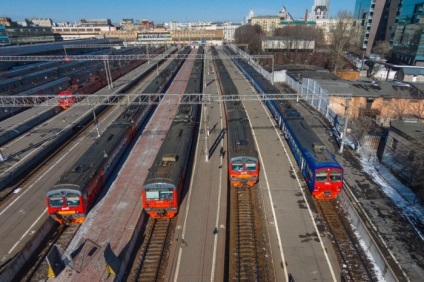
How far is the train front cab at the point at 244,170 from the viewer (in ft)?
71.2

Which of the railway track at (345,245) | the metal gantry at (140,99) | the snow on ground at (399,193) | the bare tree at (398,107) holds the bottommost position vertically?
the railway track at (345,245)

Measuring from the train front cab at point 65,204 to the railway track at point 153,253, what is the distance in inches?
189

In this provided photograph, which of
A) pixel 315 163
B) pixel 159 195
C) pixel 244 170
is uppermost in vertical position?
pixel 315 163

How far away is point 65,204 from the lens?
18.2m

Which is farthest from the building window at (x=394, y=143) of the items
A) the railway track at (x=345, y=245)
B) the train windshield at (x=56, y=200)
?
the train windshield at (x=56, y=200)

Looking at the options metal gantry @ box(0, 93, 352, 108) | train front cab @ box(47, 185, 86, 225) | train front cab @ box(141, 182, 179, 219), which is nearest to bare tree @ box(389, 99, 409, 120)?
metal gantry @ box(0, 93, 352, 108)

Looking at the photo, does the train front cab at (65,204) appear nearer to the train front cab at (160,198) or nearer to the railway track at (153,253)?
the train front cab at (160,198)

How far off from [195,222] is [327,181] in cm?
1004

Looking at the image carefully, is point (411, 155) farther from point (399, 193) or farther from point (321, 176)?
point (321, 176)

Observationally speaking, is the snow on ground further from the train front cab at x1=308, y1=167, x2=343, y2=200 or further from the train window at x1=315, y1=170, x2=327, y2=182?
the train window at x1=315, y1=170, x2=327, y2=182

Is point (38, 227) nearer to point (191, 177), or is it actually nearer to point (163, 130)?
point (191, 177)

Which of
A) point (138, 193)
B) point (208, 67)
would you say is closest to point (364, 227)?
point (138, 193)

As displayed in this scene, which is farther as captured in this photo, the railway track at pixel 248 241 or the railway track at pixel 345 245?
the railway track at pixel 248 241

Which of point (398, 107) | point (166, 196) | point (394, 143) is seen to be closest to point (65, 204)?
point (166, 196)
